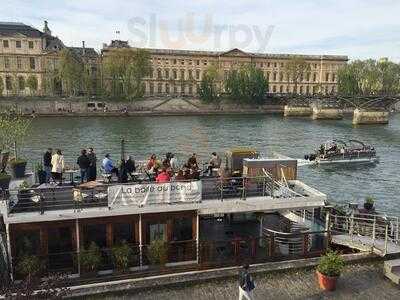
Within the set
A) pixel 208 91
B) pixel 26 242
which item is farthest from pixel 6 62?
pixel 26 242

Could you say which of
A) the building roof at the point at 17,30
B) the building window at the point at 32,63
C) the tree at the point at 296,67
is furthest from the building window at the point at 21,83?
the tree at the point at 296,67

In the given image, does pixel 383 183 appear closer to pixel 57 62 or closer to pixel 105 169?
pixel 105 169

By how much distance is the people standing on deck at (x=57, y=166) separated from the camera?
15082 mm

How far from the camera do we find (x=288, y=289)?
38.5 ft

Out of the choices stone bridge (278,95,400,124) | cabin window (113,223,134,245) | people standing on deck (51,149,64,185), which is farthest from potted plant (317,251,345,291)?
stone bridge (278,95,400,124)

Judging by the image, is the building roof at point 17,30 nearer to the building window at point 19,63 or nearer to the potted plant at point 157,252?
the building window at point 19,63

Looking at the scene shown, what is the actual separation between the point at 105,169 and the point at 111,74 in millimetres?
93485

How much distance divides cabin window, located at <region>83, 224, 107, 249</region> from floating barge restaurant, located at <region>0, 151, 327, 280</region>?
28 millimetres

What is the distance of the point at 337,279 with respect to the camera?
1205 cm

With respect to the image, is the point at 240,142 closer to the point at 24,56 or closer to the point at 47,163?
the point at 47,163

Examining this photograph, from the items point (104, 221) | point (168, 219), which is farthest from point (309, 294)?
point (104, 221)

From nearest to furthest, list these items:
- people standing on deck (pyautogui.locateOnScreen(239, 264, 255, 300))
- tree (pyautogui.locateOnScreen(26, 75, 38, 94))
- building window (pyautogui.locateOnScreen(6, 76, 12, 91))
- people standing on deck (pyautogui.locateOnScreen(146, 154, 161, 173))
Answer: people standing on deck (pyautogui.locateOnScreen(239, 264, 255, 300)) → people standing on deck (pyautogui.locateOnScreen(146, 154, 161, 173)) → tree (pyautogui.locateOnScreen(26, 75, 38, 94)) → building window (pyautogui.locateOnScreen(6, 76, 12, 91))

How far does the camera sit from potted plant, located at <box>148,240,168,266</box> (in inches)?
483

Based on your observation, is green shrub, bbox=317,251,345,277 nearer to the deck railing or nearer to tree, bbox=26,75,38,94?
the deck railing
